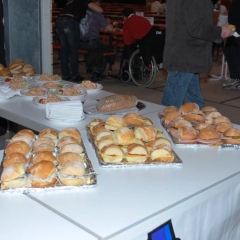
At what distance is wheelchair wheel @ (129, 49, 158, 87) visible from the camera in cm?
634

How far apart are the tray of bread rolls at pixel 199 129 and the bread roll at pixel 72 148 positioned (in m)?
0.45

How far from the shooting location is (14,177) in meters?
1.34

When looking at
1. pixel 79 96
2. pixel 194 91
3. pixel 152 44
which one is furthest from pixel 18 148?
pixel 152 44

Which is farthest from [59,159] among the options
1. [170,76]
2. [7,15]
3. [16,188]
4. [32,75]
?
[7,15]

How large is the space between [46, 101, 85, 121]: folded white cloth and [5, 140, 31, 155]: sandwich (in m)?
0.58

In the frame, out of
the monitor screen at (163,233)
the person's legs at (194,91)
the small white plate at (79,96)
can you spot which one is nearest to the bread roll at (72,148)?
the monitor screen at (163,233)

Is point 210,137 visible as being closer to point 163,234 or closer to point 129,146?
point 129,146

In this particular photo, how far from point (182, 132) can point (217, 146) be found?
149mm

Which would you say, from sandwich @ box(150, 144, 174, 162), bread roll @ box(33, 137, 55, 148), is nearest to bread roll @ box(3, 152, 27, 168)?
bread roll @ box(33, 137, 55, 148)

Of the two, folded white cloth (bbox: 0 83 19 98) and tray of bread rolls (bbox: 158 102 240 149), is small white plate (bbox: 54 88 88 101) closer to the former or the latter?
folded white cloth (bbox: 0 83 19 98)

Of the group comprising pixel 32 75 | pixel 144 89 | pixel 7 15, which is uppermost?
pixel 7 15

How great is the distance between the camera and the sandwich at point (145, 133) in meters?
1.70

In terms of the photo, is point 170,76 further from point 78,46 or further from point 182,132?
point 78,46

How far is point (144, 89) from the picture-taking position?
6195 mm
